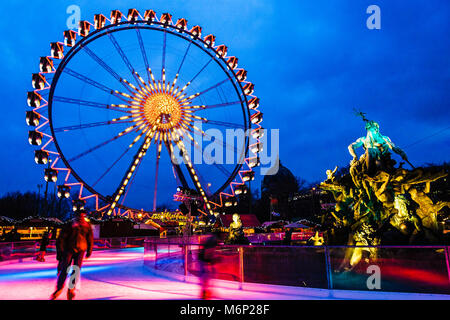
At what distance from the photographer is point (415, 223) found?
1198 centimetres

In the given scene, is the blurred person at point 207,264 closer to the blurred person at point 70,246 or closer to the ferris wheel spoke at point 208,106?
the blurred person at point 70,246

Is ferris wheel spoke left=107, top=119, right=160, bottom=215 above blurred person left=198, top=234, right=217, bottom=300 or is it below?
above

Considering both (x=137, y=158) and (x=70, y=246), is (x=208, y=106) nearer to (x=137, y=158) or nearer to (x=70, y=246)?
(x=137, y=158)

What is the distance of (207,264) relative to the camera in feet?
21.5

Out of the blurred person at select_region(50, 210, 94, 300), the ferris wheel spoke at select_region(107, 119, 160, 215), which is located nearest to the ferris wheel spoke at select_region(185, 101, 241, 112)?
the ferris wheel spoke at select_region(107, 119, 160, 215)

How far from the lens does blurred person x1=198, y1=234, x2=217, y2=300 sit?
641cm

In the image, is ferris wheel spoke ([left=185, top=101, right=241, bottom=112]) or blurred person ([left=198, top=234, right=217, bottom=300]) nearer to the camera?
blurred person ([left=198, top=234, right=217, bottom=300])

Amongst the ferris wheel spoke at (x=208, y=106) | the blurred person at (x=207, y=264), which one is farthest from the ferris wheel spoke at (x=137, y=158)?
the blurred person at (x=207, y=264)

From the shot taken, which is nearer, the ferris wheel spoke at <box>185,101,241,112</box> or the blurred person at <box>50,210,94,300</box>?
the blurred person at <box>50,210,94,300</box>

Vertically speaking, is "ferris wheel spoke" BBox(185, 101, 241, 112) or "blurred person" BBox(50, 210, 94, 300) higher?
"ferris wheel spoke" BBox(185, 101, 241, 112)

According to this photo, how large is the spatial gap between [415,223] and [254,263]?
273 inches

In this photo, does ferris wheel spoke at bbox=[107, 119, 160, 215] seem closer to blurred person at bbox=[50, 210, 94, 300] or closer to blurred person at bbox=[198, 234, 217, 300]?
blurred person at bbox=[50, 210, 94, 300]

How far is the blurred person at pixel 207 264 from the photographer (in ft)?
21.0

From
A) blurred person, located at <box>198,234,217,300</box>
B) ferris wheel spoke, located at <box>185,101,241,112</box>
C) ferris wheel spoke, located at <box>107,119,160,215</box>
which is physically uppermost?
ferris wheel spoke, located at <box>185,101,241,112</box>
